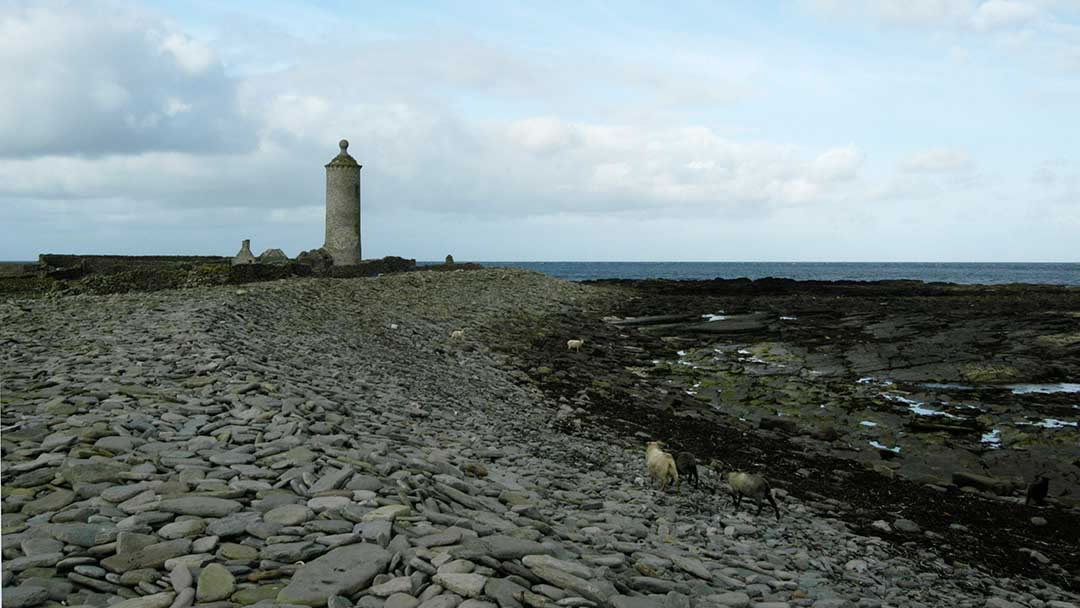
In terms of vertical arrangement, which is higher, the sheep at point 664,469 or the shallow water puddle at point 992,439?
the sheep at point 664,469


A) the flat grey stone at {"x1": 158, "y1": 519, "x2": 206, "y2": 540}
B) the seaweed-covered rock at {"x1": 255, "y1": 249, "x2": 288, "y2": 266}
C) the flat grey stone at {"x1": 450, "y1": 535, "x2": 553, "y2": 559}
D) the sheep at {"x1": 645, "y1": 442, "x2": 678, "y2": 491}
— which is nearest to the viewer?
the flat grey stone at {"x1": 158, "y1": 519, "x2": 206, "y2": 540}

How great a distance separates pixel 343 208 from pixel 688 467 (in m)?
27.0

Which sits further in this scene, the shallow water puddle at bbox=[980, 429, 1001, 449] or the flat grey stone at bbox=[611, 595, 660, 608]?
the shallow water puddle at bbox=[980, 429, 1001, 449]

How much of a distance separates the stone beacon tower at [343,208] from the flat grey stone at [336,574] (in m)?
30.0

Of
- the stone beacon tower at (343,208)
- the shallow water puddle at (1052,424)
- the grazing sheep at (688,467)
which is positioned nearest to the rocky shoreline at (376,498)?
the grazing sheep at (688,467)

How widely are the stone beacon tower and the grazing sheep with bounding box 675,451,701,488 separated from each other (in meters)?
26.6

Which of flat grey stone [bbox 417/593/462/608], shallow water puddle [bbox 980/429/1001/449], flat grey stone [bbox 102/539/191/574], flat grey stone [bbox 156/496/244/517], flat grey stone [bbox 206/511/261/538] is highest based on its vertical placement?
flat grey stone [bbox 156/496/244/517]

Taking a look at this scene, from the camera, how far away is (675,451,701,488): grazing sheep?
32.6ft

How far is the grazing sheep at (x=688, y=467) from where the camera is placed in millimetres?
→ 9922

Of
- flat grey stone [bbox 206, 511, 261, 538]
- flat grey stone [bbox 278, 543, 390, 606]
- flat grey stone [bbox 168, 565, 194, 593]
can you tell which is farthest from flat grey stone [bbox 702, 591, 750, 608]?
flat grey stone [bbox 168, 565, 194, 593]

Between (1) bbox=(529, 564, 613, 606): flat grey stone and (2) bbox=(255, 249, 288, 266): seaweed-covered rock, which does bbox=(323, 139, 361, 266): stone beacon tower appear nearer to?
(2) bbox=(255, 249, 288, 266): seaweed-covered rock

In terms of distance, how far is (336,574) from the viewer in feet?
16.1

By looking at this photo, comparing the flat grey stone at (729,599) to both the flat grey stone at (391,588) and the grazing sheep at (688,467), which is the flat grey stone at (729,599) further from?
the grazing sheep at (688,467)

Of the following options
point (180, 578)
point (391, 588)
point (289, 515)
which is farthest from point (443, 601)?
point (289, 515)
